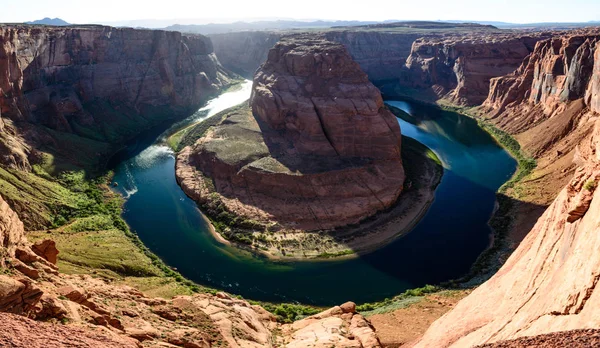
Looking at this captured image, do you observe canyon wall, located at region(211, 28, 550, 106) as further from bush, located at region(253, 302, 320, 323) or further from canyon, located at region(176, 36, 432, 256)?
bush, located at region(253, 302, 320, 323)

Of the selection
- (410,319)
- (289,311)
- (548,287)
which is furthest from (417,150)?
(548,287)

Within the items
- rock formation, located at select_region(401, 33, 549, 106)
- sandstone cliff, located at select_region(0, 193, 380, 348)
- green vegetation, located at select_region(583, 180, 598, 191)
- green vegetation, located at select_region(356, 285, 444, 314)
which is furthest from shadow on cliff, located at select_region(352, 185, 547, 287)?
rock formation, located at select_region(401, 33, 549, 106)

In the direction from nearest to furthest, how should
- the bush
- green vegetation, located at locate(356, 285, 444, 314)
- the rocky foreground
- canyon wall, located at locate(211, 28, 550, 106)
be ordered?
the bush, green vegetation, located at locate(356, 285, 444, 314), the rocky foreground, canyon wall, located at locate(211, 28, 550, 106)

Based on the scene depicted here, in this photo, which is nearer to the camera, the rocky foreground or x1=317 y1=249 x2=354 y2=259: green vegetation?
x1=317 y1=249 x2=354 y2=259: green vegetation

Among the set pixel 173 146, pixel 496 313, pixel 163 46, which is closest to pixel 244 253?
pixel 496 313

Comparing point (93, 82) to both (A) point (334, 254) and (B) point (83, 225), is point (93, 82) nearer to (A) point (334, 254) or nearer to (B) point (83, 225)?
(B) point (83, 225)

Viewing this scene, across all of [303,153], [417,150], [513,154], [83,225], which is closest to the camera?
[83,225]

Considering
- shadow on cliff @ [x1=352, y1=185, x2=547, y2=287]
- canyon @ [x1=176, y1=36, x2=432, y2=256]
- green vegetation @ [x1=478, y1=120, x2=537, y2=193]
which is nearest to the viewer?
shadow on cliff @ [x1=352, y1=185, x2=547, y2=287]
